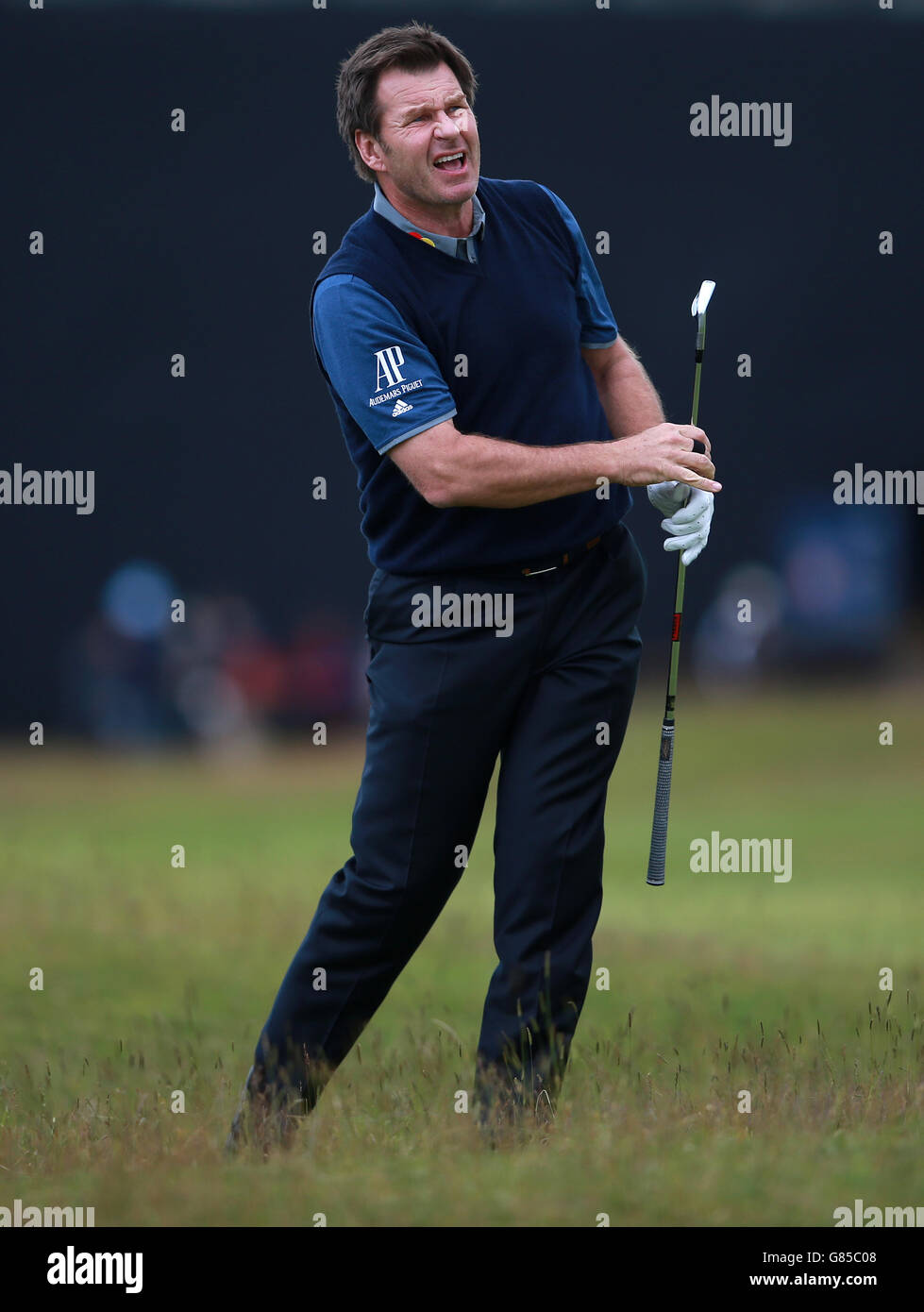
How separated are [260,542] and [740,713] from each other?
3636 millimetres

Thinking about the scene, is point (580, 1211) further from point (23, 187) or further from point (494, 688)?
point (23, 187)

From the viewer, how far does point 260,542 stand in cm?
1195

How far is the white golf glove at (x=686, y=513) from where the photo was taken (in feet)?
14.4

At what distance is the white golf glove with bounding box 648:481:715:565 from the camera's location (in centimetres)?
439

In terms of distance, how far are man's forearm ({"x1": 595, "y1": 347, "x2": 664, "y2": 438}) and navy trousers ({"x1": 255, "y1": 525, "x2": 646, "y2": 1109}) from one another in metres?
0.40

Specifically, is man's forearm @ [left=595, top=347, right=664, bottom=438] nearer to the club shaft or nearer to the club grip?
the club shaft
